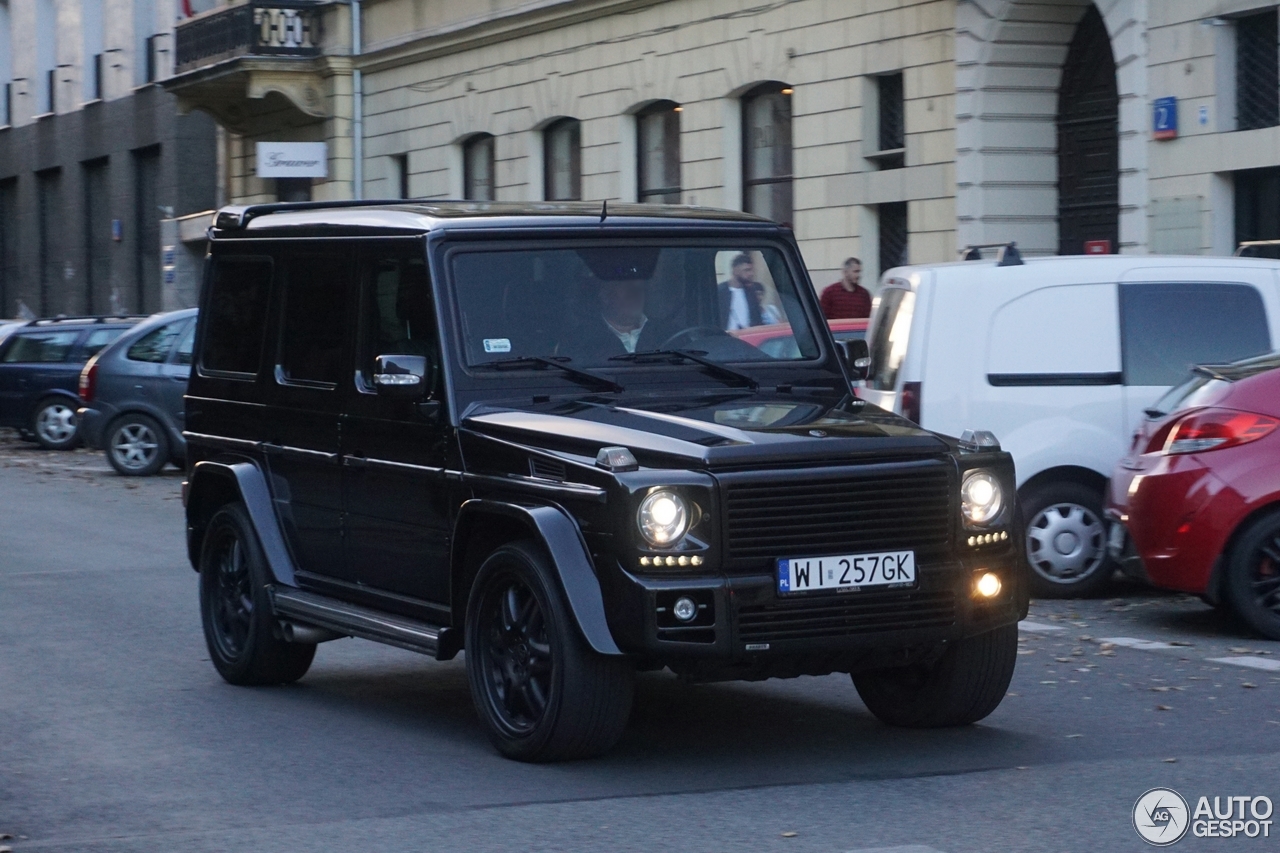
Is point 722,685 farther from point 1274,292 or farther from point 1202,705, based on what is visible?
point 1274,292

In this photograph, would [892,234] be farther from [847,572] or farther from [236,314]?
A: [847,572]

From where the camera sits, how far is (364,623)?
25.2 ft

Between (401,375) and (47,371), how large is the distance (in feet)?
59.4

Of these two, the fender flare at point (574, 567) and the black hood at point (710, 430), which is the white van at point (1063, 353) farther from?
the fender flare at point (574, 567)

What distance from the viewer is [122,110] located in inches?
1750

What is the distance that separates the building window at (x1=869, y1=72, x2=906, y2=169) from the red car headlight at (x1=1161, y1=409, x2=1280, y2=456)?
13629mm

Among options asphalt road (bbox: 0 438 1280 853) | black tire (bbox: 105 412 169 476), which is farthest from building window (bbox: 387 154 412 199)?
asphalt road (bbox: 0 438 1280 853)


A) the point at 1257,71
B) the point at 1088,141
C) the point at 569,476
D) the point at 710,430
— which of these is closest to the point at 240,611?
the point at 569,476

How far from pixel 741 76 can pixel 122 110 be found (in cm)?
2257

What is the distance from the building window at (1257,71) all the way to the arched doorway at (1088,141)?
107 inches

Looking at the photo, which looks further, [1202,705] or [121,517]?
[121,517]

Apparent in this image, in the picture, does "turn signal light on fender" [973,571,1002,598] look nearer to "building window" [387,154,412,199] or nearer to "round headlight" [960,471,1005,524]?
"round headlight" [960,471,1005,524]

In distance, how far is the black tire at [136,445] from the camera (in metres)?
21.1

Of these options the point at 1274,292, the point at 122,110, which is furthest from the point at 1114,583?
the point at 122,110
